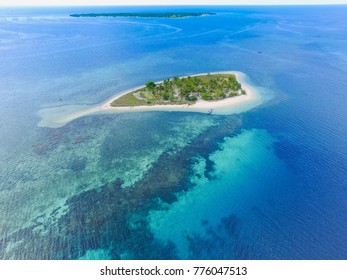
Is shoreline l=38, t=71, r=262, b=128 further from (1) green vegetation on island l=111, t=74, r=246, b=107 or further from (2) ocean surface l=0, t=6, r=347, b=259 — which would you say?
(2) ocean surface l=0, t=6, r=347, b=259

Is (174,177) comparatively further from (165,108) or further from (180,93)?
(180,93)

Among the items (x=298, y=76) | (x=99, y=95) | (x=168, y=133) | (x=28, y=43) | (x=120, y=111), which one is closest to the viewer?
(x=168, y=133)

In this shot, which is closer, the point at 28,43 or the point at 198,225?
the point at 198,225

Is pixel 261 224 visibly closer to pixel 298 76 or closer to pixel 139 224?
pixel 139 224

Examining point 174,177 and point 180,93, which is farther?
point 180,93

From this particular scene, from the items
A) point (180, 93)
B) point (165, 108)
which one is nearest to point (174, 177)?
point (165, 108)

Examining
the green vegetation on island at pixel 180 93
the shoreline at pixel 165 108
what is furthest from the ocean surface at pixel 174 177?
the green vegetation on island at pixel 180 93

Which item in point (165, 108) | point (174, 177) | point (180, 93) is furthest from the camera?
point (180, 93)

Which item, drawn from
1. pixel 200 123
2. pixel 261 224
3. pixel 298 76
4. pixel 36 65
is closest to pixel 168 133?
pixel 200 123
